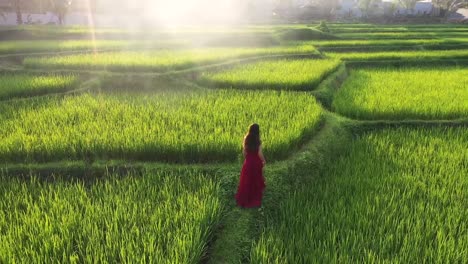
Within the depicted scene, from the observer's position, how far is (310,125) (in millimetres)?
4113

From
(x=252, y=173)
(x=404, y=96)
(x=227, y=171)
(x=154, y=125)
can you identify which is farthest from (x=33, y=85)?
(x=404, y=96)

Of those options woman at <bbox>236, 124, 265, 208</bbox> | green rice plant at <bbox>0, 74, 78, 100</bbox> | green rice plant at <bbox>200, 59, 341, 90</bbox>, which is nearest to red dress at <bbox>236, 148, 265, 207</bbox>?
woman at <bbox>236, 124, 265, 208</bbox>

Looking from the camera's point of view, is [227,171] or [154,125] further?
[154,125]

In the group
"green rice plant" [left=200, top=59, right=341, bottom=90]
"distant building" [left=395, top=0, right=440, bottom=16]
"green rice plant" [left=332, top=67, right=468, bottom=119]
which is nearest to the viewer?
"green rice plant" [left=332, top=67, right=468, bottom=119]

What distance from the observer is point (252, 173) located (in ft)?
8.66

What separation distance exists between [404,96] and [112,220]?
16.0ft

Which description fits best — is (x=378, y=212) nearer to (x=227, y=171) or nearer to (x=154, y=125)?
(x=227, y=171)

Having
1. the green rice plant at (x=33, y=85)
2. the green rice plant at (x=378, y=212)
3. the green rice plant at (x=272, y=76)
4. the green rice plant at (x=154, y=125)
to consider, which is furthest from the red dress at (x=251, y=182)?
the green rice plant at (x=33, y=85)

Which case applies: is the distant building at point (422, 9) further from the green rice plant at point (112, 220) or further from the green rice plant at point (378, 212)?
the green rice plant at point (112, 220)

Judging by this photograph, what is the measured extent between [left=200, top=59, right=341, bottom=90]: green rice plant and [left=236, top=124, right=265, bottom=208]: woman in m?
3.63

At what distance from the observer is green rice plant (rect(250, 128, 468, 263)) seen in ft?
6.91

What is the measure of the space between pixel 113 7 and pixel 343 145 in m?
27.0

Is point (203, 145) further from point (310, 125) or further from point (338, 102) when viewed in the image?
point (338, 102)

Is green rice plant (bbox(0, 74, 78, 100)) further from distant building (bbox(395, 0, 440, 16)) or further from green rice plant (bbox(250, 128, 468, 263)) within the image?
distant building (bbox(395, 0, 440, 16))
